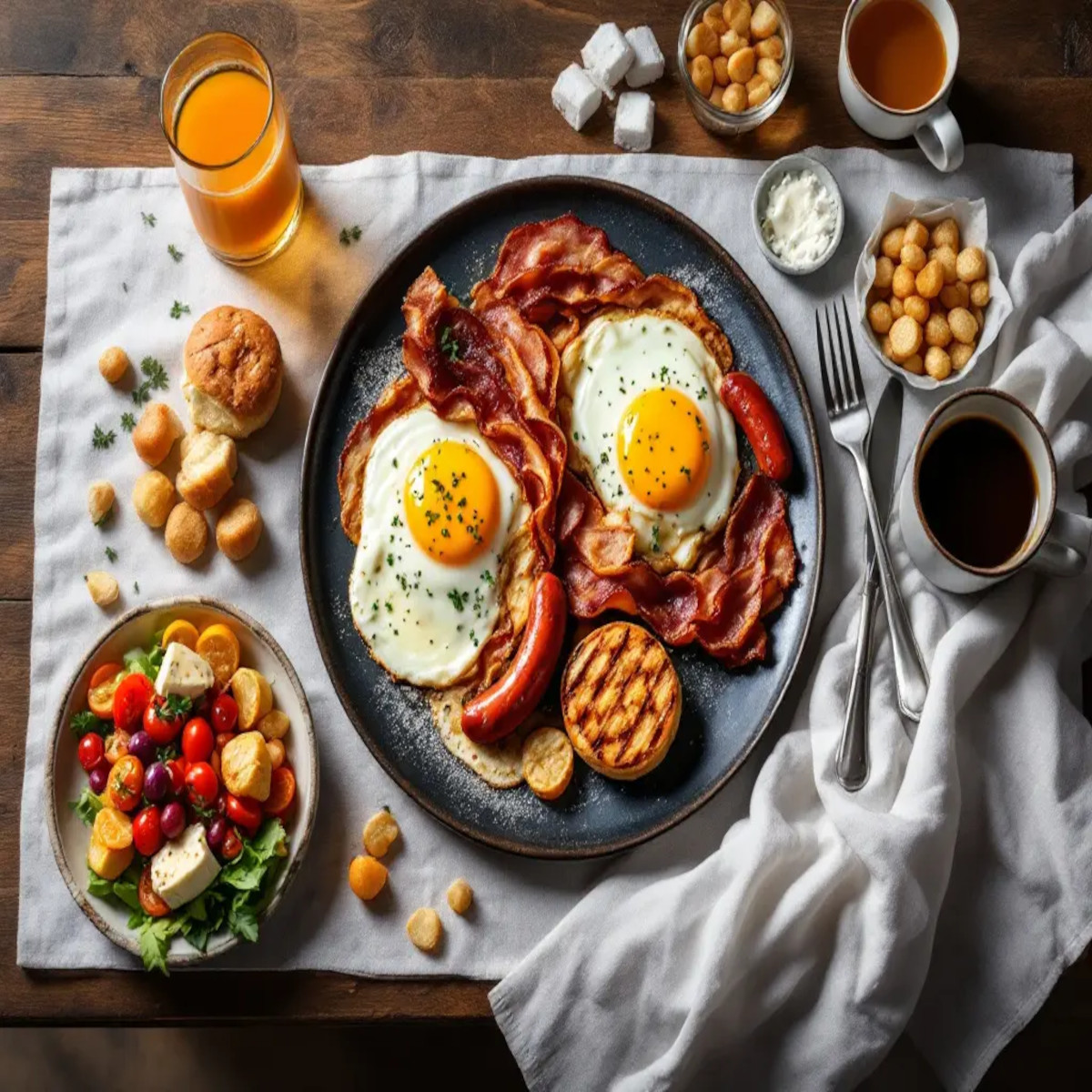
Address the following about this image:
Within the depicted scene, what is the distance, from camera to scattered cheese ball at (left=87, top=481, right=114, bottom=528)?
357 centimetres

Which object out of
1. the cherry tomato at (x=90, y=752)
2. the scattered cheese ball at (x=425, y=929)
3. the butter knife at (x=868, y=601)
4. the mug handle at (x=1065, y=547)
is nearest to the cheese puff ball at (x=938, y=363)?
the butter knife at (x=868, y=601)

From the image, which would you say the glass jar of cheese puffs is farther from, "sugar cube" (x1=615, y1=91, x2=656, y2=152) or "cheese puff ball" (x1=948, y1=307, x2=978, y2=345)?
"cheese puff ball" (x1=948, y1=307, x2=978, y2=345)

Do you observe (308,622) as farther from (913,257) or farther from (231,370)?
(913,257)

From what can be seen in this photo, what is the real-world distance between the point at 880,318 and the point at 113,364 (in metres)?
2.41

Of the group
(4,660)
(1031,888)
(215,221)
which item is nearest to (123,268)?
(215,221)

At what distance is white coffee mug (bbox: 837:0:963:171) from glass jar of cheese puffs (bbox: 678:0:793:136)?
7.5 inches

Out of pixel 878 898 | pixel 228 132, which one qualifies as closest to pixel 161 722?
pixel 228 132

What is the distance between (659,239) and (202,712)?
79.3 inches

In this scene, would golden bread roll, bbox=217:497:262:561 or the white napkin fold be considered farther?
golden bread roll, bbox=217:497:262:561

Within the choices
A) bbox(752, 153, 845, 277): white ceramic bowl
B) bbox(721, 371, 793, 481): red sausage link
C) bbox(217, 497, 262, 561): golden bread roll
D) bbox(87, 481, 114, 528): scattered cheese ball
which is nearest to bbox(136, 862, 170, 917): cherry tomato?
bbox(217, 497, 262, 561): golden bread roll

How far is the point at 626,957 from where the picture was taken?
130 inches

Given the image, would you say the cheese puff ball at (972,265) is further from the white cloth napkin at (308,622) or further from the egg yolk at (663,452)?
the egg yolk at (663,452)

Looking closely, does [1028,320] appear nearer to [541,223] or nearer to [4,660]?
[541,223]

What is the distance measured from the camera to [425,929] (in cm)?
339
